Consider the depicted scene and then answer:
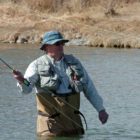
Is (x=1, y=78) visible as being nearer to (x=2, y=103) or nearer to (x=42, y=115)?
(x=2, y=103)

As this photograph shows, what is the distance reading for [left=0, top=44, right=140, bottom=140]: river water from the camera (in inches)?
398

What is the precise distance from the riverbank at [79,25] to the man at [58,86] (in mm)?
23541

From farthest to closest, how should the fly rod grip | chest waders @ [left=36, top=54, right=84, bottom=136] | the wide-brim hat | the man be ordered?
chest waders @ [left=36, top=54, right=84, bottom=136] < the man < the wide-brim hat < the fly rod grip

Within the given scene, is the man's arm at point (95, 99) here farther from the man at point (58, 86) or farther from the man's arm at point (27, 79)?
→ the man's arm at point (27, 79)

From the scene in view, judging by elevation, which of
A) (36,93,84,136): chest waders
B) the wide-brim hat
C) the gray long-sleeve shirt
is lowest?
(36,93,84,136): chest waders

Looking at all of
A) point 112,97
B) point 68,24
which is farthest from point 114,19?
point 112,97

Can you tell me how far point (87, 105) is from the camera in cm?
1302

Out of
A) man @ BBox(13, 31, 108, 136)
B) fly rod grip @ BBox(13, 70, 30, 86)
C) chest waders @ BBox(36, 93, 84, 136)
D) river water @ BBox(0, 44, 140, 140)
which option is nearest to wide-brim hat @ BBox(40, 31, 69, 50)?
man @ BBox(13, 31, 108, 136)

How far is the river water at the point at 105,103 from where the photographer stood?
10.1 metres

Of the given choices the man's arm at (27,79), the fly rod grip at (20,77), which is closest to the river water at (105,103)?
the man's arm at (27,79)

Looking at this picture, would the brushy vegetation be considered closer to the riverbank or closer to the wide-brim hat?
the riverbank

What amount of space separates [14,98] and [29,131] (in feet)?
13.2

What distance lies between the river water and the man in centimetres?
26

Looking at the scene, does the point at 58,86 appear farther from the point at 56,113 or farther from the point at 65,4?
the point at 65,4
